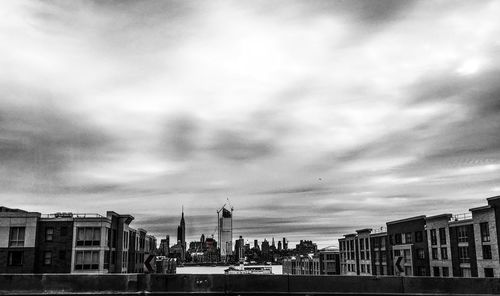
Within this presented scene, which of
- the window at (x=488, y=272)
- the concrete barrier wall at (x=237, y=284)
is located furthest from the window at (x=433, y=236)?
the concrete barrier wall at (x=237, y=284)

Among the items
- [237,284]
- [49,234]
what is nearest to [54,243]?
[49,234]

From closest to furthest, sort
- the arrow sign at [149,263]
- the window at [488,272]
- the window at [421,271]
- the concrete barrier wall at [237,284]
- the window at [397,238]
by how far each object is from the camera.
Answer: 1. the concrete barrier wall at [237,284]
2. the arrow sign at [149,263]
3. the window at [488,272]
4. the window at [421,271]
5. the window at [397,238]

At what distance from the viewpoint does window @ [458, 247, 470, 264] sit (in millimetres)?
65000

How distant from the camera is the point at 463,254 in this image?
66000mm

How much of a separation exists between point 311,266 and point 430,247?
76.4 metres

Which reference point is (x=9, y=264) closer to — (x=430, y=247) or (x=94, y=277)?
(x=94, y=277)

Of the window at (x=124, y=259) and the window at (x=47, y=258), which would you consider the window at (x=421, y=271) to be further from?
the window at (x=47, y=258)

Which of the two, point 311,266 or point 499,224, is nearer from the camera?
point 499,224

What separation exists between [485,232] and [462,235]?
21.1ft

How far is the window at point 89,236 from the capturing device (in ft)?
210

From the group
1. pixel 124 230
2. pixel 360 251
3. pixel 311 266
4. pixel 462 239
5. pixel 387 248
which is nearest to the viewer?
pixel 462 239

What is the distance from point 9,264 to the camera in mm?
61656

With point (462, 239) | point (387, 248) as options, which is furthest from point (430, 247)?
point (387, 248)

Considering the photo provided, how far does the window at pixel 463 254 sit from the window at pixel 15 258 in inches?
2457
